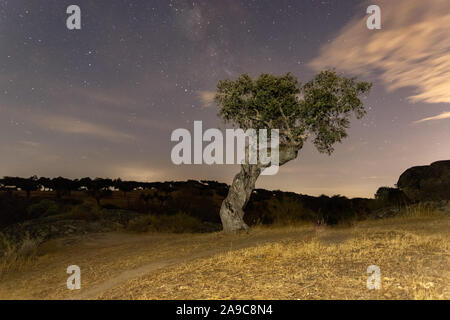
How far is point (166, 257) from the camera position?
912 cm

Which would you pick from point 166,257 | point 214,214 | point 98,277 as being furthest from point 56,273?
point 214,214

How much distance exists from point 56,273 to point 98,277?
187 centimetres

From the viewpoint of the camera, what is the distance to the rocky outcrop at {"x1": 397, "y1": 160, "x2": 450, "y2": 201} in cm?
2280

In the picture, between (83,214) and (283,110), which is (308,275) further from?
(83,214)

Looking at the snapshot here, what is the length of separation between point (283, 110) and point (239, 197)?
444 centimetres

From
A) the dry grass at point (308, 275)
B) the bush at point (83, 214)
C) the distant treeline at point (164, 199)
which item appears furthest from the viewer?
the distant treeline at point (164, 199)

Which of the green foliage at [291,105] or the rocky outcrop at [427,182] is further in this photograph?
the rocky outcrop at [427,182]

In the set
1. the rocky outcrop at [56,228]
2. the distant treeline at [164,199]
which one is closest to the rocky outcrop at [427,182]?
the distant treeline at [164,199]

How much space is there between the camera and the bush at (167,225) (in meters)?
18.5

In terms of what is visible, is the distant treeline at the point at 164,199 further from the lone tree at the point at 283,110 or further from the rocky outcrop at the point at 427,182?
the lone tree at the point at 283,110

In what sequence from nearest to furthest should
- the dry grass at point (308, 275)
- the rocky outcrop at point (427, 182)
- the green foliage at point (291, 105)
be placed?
the dry grass at point (308, 275), the green foliage at point (291, 105), the rocky outcrop at point (427, 182)

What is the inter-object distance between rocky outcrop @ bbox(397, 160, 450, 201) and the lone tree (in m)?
12.4

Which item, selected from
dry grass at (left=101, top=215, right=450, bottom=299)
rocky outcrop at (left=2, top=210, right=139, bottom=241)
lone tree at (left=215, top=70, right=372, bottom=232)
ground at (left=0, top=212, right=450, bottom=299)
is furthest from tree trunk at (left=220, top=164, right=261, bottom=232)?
rocky outcrop at (left=2, top=210, right=139, bottom=241)

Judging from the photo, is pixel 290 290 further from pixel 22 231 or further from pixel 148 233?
pixel 22 231
